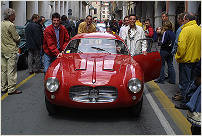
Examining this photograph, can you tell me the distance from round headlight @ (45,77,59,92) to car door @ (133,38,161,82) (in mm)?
1982

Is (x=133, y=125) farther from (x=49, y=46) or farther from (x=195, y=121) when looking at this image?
(x=49, y=46)

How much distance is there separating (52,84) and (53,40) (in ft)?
8.46

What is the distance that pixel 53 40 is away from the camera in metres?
7.55

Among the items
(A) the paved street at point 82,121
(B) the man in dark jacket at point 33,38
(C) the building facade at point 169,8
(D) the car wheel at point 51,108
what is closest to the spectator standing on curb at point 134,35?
(A) the paved street at point 82,121

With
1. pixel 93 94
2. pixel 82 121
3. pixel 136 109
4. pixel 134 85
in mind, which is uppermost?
pixel 134 85

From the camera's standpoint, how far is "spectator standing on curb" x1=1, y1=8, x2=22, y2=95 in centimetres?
703

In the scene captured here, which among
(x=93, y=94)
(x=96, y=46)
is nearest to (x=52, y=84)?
(x=93, y=94)

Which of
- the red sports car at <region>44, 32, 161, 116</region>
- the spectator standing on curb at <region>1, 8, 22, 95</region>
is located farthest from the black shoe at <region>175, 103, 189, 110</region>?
the spectator standing on curb at <region>1, 8, 22, 95</region>

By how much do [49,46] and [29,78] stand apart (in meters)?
2.42

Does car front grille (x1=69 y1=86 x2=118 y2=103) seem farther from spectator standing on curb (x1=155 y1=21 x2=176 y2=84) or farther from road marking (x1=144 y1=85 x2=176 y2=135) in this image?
spectator standing on curb (x1=155 y1=21 x2=176 y2=84)

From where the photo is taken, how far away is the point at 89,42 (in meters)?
6.71

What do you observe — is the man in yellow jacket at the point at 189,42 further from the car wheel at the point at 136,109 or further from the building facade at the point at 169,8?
the building facade at the point at 169,8

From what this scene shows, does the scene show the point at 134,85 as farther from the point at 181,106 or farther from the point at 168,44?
the point at 168,44

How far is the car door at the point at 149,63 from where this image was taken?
21.4ft
